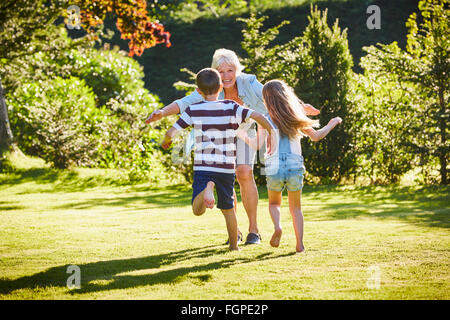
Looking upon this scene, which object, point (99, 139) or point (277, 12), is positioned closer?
point (99, 139)

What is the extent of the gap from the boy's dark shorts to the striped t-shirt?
0.05 meters

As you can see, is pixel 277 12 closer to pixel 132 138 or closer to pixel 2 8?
pixel 132 138

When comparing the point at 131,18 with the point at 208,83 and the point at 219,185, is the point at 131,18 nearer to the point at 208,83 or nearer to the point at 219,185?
the point at 208,83

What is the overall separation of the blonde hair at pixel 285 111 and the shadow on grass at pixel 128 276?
1.14m

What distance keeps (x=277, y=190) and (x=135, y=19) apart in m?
7.33

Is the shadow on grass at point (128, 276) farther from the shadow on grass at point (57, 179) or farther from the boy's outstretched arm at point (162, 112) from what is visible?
the shadow on grass at point (57, 179)

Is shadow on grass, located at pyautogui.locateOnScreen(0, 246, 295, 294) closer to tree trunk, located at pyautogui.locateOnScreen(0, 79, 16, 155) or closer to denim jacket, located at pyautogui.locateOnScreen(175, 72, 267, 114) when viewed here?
denim jacket, located at pyautogui.locateOnScreen(175, 72, 267, 114)

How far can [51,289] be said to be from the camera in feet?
12.0

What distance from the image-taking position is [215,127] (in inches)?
181

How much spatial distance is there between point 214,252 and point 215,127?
1.16 meters

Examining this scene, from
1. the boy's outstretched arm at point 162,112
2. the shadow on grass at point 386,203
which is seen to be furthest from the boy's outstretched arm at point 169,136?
the shadow on grass at point 386,203

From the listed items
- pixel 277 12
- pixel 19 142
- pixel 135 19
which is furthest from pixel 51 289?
pixel 277 12

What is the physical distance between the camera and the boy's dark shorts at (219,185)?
463 cm

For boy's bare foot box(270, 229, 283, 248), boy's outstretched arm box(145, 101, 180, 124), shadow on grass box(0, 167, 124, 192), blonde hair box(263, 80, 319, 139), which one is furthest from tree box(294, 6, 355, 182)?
boy's bare foot box(270, 229, 283, 248)
